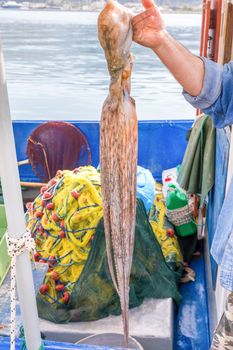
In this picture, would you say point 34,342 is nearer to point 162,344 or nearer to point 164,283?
point 162,344

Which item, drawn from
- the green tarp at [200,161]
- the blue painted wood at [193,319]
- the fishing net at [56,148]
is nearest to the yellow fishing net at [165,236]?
the blue painted wood at [193,319]

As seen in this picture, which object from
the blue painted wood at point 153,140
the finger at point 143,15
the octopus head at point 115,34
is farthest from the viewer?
the blue painted wood at point 153,140

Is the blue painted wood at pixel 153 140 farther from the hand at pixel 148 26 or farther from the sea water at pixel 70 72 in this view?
the hand at pixel 148 26

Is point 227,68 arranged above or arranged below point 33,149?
above

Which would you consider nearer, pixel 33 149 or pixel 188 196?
pixel 188 196

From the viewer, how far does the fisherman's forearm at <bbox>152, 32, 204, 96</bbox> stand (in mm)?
1380

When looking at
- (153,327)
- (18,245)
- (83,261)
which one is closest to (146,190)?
(83,261)

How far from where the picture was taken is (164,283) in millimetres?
3381

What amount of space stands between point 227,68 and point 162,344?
209 centimetres

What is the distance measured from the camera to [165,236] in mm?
4055

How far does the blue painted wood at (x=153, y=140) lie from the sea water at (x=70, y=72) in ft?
12.4

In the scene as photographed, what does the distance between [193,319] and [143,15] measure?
298 cm

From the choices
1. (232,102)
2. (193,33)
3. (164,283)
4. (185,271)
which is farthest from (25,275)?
(193,33)

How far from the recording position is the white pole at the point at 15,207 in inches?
55.4
